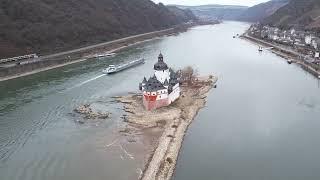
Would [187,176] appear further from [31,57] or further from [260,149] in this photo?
[31,57]

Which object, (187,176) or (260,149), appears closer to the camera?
(187,176)

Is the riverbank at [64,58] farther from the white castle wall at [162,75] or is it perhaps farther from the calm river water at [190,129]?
the white castle wall at [162,75]

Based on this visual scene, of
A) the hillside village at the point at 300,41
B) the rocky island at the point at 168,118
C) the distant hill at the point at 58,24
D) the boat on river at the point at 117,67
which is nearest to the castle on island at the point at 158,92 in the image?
the rocky island at the point at 168,118

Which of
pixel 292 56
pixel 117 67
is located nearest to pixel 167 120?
pixel 117 67

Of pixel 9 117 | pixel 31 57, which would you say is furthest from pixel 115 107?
pixel 31 57

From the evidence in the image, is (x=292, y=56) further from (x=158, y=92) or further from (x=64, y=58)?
(x=158, y=92)

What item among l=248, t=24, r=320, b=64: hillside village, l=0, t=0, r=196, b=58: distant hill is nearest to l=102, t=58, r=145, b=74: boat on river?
l=0, t=0, r=196, b=58: distant hill
